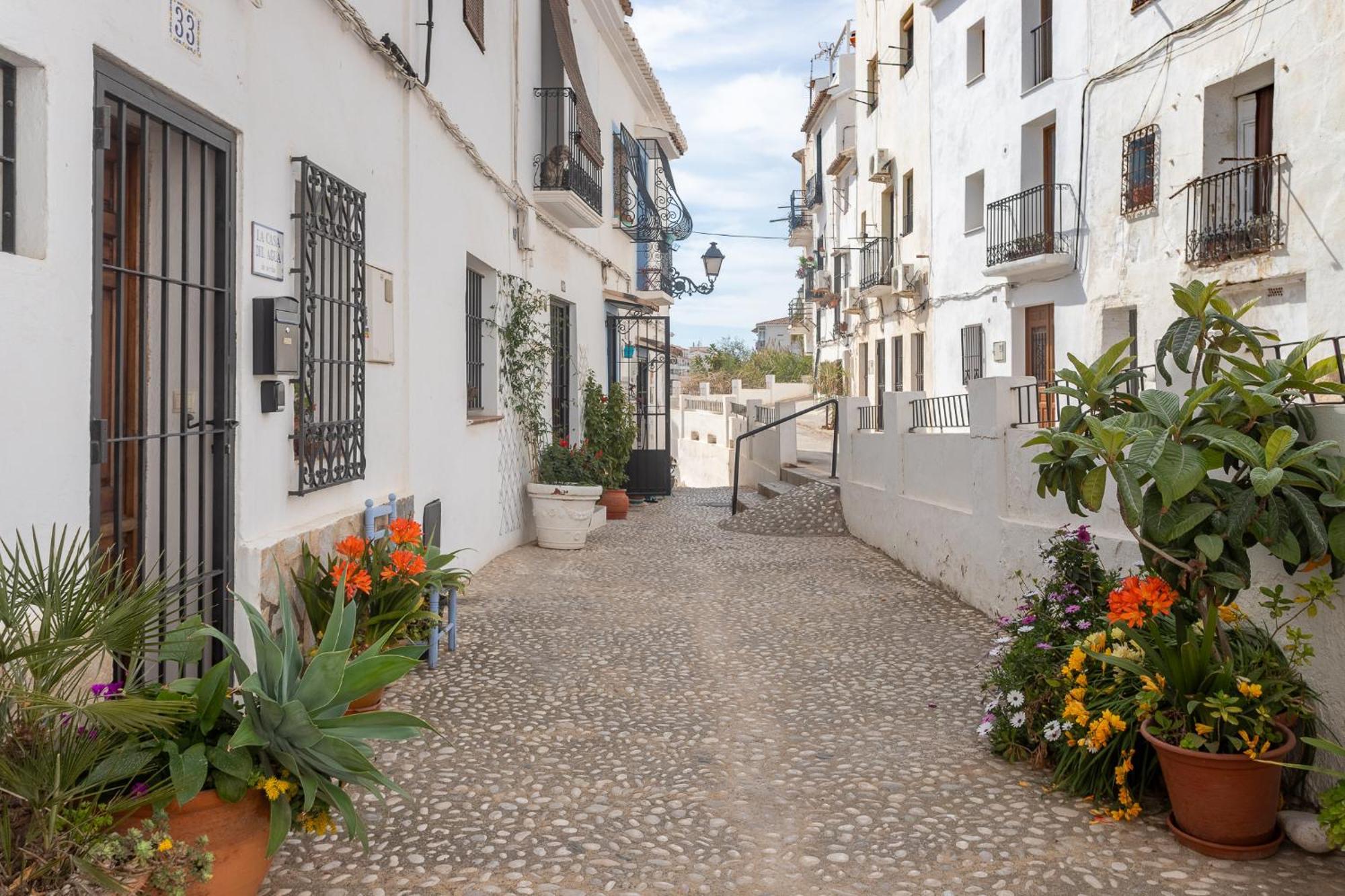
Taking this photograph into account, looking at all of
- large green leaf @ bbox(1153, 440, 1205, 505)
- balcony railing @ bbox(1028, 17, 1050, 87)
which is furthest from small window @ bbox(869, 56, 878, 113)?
large green leaf @ bbox(1153, 440, 1205, 505)

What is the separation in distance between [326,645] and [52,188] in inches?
61.9

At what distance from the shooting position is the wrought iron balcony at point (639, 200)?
14328mm

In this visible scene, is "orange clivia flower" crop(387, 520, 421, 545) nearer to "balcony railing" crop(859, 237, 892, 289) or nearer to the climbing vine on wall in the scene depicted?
the climbing vine on wall

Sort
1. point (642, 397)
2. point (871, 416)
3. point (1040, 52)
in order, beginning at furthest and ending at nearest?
point (1040, 52) < point (642, 397) < point (871, 416)

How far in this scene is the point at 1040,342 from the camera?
15414 millimetres

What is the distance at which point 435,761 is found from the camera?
4180mm

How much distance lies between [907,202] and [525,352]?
12928mm

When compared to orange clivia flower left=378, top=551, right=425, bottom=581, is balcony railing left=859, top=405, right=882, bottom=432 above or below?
above

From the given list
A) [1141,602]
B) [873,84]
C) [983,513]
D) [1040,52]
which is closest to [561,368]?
[983,513]

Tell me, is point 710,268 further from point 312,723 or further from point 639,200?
point 312,723

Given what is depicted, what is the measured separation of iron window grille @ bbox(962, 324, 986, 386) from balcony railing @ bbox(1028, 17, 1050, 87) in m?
3.99

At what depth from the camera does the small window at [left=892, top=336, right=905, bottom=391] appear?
2100 cm

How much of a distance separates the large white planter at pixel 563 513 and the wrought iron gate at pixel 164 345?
5.28 metres

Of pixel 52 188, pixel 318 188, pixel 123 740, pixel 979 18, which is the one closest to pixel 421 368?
pixel 318 188
